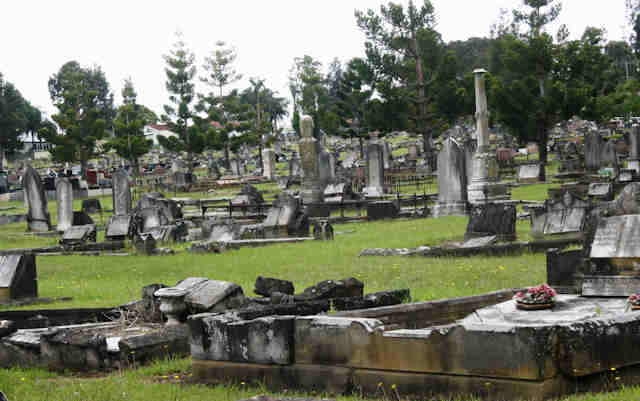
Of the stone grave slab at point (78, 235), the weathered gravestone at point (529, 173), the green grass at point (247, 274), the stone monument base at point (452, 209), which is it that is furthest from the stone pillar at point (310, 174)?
the weathered gravestone at point (529, 173)

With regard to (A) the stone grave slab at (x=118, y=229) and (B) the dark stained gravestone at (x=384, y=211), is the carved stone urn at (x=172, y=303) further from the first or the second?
(B) the dark stained gravestone at (x=384, y=211)

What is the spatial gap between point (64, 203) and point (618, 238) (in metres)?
22.9

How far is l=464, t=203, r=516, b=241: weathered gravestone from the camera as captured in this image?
601 inches

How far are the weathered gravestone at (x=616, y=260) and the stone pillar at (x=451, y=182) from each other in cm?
1480

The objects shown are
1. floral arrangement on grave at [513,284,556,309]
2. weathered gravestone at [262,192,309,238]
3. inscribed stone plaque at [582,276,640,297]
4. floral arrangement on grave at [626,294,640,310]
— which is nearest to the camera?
floral arrangement on grave at [626,294,640,310]

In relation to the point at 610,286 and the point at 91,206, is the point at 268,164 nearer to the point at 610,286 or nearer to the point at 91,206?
the point at 91,206

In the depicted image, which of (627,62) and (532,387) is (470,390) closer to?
(532,387)

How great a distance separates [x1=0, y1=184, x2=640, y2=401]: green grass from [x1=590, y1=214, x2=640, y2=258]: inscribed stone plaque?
2128 millimetres

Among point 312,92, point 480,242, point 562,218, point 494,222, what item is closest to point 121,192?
point 494,222

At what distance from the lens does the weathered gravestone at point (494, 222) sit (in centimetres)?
1527

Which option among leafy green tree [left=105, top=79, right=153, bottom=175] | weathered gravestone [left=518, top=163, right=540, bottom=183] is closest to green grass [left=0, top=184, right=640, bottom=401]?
weathered gravestone [left=518, top=163, right=540, bottom=183]

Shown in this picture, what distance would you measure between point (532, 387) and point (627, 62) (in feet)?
319

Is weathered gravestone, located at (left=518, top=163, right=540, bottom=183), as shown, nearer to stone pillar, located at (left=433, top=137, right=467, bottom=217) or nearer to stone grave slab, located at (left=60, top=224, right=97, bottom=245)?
stone pillar, located at (left=433, top=137, right=467, bottom=217)

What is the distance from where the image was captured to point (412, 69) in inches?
2119
